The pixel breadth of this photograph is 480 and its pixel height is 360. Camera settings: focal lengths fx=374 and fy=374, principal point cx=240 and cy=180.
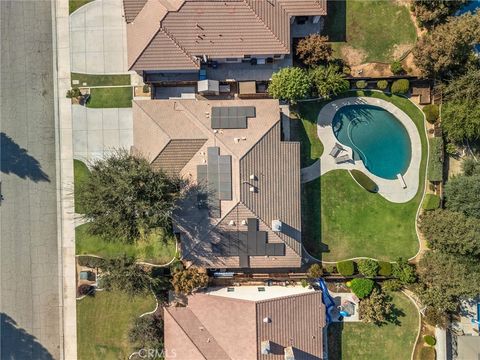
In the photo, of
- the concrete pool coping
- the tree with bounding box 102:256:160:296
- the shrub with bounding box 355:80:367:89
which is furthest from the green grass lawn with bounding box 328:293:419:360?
the shrub with bounding box 355:80:367:89

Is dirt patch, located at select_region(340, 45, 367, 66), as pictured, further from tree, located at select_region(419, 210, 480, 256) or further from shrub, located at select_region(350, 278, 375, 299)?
shrub, located at select_region(350, 278, 375, 299)

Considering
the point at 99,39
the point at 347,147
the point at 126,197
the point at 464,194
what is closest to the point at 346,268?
the point at 347,147

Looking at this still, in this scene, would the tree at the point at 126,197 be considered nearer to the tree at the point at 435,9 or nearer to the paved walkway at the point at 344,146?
the paved walkway at the point at 344,146

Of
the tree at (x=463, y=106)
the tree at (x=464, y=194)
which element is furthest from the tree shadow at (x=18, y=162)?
the tree at (x=463, y=106)

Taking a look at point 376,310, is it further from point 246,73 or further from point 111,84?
point 111,84

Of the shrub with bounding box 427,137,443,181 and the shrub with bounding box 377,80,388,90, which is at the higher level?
the shrub with bounding box 377,80,388,90

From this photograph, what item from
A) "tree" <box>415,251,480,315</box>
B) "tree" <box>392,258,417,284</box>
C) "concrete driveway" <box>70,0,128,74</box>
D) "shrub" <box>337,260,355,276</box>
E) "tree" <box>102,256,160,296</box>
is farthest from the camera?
"concrete driveway" <box>70,0,128,74</box>
